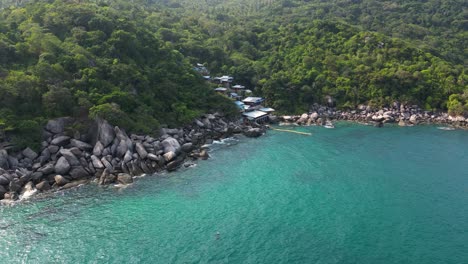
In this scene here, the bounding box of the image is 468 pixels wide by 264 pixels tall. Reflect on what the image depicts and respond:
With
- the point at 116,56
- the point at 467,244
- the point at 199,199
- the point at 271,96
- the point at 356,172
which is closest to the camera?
the point at 467,244

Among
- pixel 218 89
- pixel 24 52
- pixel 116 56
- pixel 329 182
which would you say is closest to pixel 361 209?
pixel 329 182

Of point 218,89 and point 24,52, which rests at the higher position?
point 24,52

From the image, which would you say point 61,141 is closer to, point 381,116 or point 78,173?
point 78,173

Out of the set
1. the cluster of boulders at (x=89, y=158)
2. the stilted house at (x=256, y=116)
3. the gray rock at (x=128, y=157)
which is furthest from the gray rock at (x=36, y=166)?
the stilted house at (x=256, y=116)

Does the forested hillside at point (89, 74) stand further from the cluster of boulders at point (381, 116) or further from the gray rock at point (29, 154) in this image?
the cluster of boulders at point (381, 116)

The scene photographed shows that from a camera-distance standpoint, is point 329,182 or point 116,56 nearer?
point 329,182

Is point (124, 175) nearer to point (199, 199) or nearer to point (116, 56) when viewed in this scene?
Result: point (199, 199)

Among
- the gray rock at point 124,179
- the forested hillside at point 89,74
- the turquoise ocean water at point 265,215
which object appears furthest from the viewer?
the forested hillside at point 89,74
